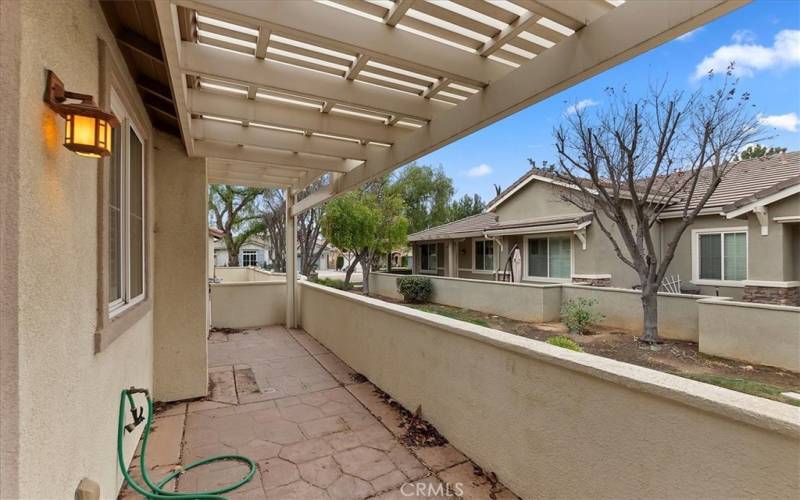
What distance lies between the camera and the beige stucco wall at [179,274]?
451cm

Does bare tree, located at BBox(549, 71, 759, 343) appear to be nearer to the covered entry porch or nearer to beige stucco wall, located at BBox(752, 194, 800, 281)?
beige stucco wall, located at BBox(752, 194, 800, 281)

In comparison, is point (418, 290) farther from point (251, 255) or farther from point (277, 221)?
point (251, 255)

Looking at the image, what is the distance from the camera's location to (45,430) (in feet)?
4.82

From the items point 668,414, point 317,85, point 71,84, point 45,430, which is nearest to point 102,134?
point 71,84

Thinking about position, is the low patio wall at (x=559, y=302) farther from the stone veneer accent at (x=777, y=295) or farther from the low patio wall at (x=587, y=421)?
the low patio wall at (x=587, y=421)

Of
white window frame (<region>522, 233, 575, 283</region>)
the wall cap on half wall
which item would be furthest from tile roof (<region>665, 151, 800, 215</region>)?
white window frame (<region>522, 233, 575, 283</region>)

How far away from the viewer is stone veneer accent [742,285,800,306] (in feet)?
28.5

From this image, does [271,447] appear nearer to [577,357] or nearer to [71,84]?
[577,357]

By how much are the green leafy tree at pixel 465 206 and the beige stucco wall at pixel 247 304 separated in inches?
1010

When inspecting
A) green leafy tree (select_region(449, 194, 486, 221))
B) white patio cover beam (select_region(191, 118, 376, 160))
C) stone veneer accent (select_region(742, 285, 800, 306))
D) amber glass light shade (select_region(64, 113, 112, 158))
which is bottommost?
stone veneer accent (select_region(742, 285, 800, 306))

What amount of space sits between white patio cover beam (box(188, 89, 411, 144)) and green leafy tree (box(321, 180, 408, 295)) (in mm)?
10386

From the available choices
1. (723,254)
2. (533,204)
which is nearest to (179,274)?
(533,204)

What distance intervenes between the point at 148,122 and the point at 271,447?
3.59m

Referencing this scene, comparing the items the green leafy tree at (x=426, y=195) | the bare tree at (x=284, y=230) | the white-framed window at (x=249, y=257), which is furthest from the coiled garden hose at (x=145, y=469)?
the white-framed window at (x=249, y=257)
